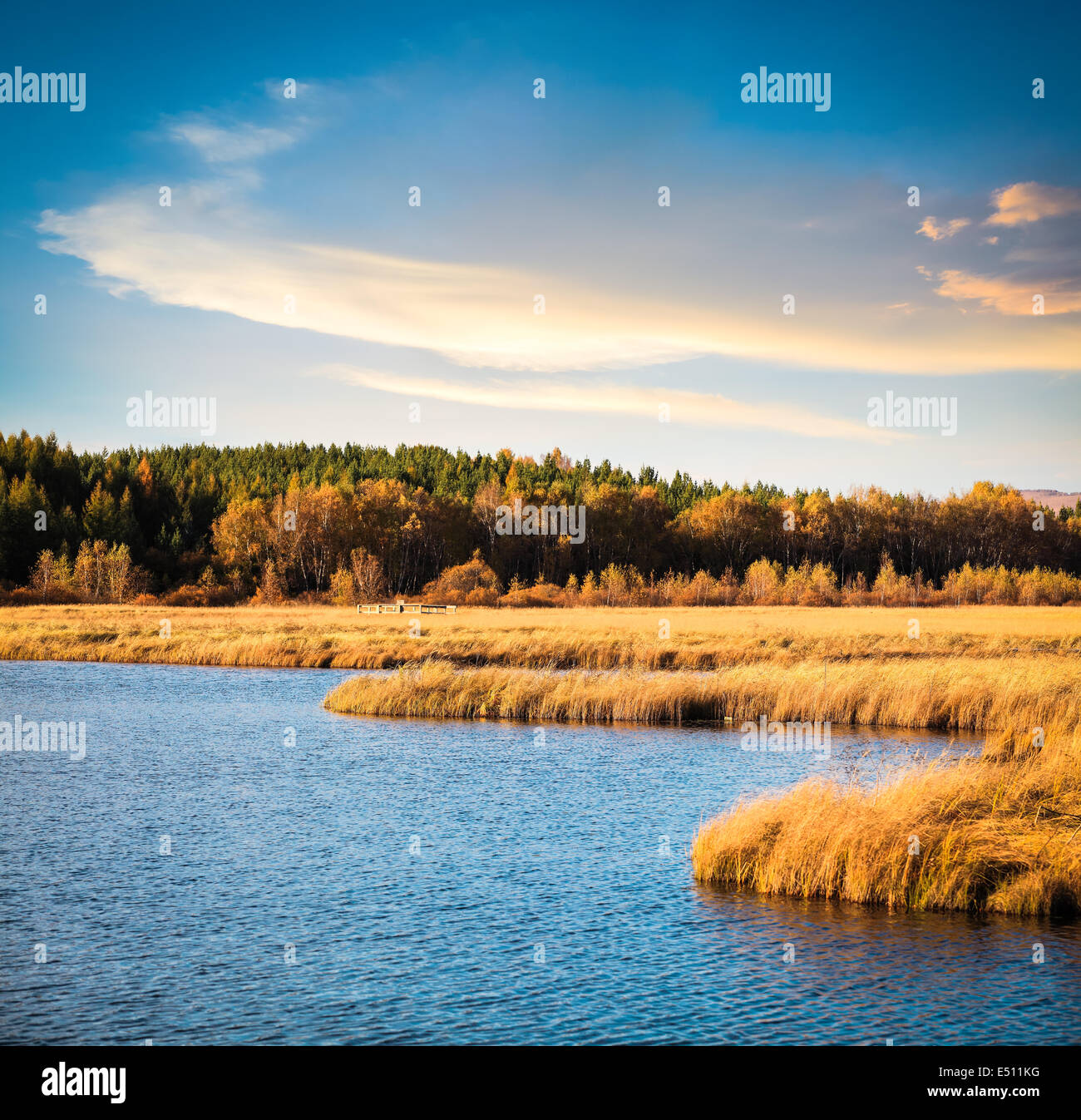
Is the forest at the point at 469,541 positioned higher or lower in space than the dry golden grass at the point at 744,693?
higher

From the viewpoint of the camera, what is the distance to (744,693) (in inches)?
1449

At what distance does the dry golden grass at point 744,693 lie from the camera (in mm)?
33781

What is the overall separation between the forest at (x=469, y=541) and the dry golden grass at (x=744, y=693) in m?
54.7

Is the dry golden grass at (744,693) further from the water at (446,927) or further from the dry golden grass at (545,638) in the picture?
the water at (446,927)

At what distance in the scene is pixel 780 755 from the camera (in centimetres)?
2972

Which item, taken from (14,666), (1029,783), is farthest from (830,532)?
(1029,783)

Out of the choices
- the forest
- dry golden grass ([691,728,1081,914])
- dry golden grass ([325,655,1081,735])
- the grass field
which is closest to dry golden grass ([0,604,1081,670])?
the grass field

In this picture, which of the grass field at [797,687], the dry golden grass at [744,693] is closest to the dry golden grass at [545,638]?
the grass field at [797,687]

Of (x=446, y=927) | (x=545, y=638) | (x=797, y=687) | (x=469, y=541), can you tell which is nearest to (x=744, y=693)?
(x=797, y=687)

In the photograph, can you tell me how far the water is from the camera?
1208 centimetres

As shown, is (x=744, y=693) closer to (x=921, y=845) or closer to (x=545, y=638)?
(x=545, y=638)

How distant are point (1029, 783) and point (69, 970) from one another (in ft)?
52.3

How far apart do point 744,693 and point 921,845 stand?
20333 mm

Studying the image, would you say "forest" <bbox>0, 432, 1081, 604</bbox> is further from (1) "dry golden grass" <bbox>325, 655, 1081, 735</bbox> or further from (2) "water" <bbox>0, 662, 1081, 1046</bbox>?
(2) "water" <bbox>0, 662, 1081, 1046</bbox>
